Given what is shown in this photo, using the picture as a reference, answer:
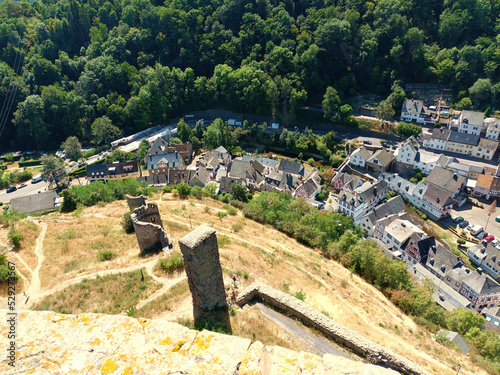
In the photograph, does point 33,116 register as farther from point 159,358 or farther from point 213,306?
point 159,358

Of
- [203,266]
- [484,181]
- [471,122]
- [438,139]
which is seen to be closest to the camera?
[203,266]

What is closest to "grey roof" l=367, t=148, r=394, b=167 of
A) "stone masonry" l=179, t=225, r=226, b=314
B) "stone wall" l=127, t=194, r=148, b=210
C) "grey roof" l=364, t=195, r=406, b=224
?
"grey roof" l=364, t=195, r=406, b=224

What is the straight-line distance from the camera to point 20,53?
86750 mm

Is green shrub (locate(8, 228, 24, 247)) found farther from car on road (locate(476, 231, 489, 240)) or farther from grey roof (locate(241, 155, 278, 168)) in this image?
car on road (locate(476, 231, 489, 240))

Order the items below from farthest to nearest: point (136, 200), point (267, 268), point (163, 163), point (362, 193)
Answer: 1. point (163, 163)
2. point (362, 193)
3. point (136, 200)
4. point (267, 268)

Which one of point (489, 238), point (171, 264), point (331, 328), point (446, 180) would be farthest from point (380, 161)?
point (331, 328)

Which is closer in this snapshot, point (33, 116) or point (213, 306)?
point (213, 306)

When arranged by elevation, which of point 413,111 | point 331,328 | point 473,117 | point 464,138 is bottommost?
point 464,138

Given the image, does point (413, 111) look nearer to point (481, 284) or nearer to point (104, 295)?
point (481, 284)

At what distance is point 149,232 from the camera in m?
23.9

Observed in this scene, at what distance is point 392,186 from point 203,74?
183 feet

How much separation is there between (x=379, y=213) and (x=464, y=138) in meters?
28.0

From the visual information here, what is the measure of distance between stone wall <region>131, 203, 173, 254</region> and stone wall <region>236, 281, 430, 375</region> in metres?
9.26

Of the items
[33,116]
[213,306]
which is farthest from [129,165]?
[213,306]
